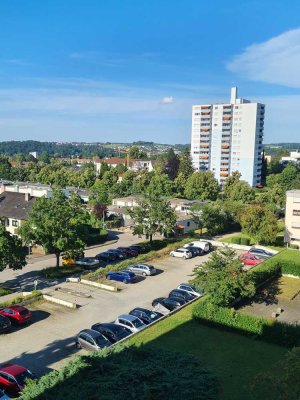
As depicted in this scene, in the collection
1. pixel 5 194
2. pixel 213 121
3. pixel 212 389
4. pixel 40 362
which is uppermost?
pixel 213 121

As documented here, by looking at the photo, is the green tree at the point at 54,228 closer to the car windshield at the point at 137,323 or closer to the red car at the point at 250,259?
the car windshield at the point at 137,323

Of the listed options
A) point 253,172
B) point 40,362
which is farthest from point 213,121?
point 40,362

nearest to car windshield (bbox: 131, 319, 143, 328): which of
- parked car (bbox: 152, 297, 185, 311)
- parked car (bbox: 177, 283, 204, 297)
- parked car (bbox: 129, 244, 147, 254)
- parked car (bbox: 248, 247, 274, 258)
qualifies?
parked car (bbox: 152, 297, 185, 311)

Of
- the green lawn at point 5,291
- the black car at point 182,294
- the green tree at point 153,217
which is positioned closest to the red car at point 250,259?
the green tree at point 153,217

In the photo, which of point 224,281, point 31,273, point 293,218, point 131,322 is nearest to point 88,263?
point 31,273

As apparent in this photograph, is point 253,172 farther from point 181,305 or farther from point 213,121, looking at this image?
point 181,305
